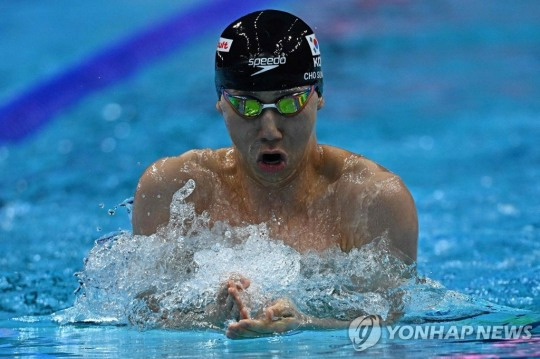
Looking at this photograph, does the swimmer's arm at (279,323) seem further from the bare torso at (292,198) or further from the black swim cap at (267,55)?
the black swim cap at (267,55)

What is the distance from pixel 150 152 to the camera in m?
6.33

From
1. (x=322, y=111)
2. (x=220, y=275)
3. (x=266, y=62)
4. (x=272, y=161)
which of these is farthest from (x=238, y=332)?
(x=322, y=111)

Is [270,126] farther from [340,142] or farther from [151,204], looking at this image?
[340,142]

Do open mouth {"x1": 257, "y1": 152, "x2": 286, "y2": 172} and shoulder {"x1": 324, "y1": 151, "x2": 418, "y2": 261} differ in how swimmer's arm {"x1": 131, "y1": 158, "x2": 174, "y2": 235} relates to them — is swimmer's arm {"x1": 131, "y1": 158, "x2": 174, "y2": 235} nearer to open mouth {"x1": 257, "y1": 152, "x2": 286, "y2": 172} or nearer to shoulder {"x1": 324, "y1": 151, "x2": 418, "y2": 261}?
open mouth {"x1": 257, "y1": 152, "x2": 286, "y2": 172}

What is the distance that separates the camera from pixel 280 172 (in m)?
2.95

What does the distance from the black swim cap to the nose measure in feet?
0.27

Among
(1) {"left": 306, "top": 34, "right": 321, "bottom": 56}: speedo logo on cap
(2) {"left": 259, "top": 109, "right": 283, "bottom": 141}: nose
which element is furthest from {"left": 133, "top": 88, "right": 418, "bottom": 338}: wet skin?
(1) {"left": 306, "top": 34, "right": 321, "bottom": 56}: speedo logo on cap

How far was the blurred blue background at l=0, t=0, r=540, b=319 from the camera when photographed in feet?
16.6

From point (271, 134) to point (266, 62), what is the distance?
23 cm

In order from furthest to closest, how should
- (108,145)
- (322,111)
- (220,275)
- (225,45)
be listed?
(322,111)
(108,145)
(225,45)
(220,275)

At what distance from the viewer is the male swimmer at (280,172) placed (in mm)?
2826

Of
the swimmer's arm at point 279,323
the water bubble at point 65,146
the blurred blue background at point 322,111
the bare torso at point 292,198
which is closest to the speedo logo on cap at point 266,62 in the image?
the bare torso at point 292,198

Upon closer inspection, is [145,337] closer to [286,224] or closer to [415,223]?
[286,224]

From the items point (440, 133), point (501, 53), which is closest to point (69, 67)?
point (440, 133)
